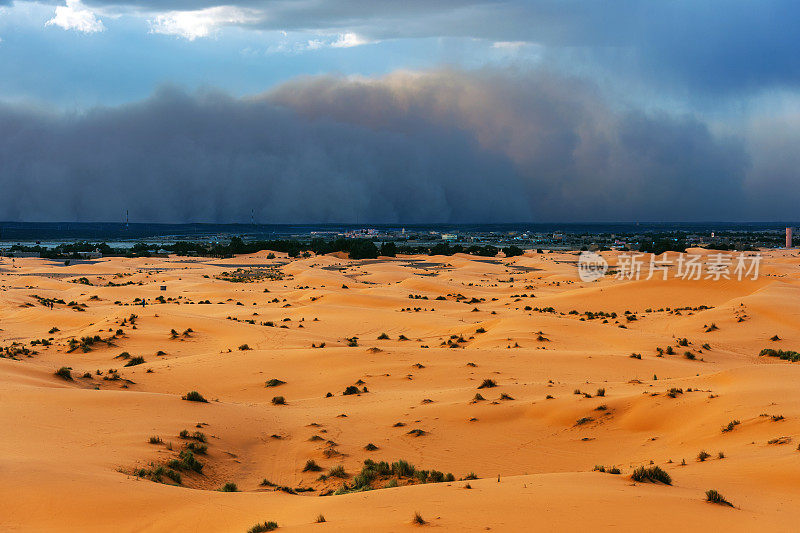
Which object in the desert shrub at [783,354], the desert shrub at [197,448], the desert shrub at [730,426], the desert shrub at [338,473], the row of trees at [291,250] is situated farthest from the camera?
the row of trees at [291,250]

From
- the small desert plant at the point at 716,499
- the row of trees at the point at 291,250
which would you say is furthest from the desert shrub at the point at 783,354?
the row of trees at the point at 291,250

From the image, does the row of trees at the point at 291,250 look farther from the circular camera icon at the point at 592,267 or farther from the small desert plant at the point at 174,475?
the small desert plant at the point at 174,475

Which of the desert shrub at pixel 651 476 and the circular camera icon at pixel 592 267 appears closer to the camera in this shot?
the desert shrub at pixel 651 476

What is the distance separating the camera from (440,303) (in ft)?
168

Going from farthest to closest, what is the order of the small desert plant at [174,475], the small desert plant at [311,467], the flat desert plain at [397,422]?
1. the small desert plant at [311,467]
2. the small desert plant at [174,475]
3. the flat desert plain at [397,422]

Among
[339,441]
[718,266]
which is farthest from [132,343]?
[718,266]

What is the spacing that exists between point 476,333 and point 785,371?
646 inches

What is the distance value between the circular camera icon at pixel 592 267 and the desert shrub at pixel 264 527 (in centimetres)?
6885

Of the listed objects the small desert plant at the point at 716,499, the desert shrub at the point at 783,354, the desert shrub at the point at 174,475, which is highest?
the small desert plant at the point at 716,499

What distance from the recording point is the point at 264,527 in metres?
8.59

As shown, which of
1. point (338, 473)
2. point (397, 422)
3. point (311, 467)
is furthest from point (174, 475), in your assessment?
point (397, 422)

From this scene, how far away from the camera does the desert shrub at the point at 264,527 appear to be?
8.48 m

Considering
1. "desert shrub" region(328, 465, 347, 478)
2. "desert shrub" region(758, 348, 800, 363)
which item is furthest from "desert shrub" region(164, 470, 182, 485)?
"desert shrub" region(758, 348, 800, 363)

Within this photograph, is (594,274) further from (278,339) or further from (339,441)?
(339,441)
